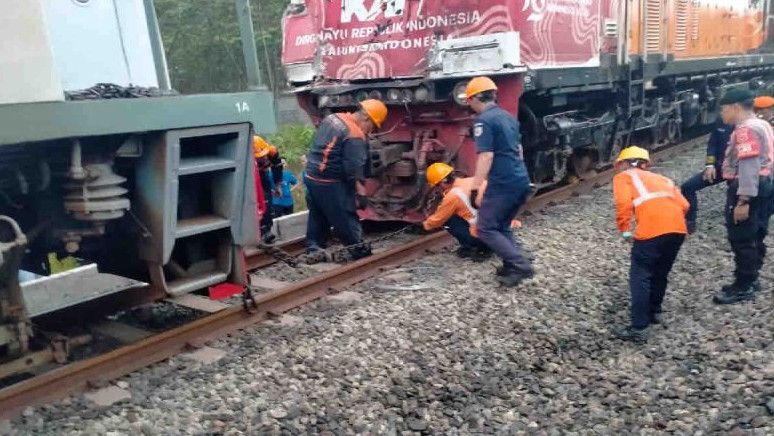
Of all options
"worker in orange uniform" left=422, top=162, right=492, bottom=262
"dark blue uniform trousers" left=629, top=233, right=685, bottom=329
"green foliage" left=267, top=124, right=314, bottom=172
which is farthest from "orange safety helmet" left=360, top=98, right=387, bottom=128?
"green foliage" left=267, top=124, right=314, bottom=172

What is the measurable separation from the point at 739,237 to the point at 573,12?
360 centimetres

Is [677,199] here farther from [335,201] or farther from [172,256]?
[172,256]

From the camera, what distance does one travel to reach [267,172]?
7492 mm

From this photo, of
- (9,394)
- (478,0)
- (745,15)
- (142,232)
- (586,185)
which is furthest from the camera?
(745,15)

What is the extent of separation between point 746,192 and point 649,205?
0.81 meters

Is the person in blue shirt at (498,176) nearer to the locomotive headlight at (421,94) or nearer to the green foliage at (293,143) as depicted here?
the locomotive headlight at (421,94)

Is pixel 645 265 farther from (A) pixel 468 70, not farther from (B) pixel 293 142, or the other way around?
(B) pixel 293 142

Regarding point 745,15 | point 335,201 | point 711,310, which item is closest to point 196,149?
point 335,201

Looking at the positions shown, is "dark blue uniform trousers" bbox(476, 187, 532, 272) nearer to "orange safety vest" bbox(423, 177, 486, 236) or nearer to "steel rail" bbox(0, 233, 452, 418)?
"orange safety vest" bbox(423, 177, 486, 236)

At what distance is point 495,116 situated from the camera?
5629 millimetres

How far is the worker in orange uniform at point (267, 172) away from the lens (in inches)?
281

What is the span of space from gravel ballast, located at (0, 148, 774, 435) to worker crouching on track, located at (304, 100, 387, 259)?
0.89 meters

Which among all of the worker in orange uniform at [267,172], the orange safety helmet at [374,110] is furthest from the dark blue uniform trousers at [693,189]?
the worker in orange uniform at [267,172]

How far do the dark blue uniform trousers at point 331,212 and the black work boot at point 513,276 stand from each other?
151cm
